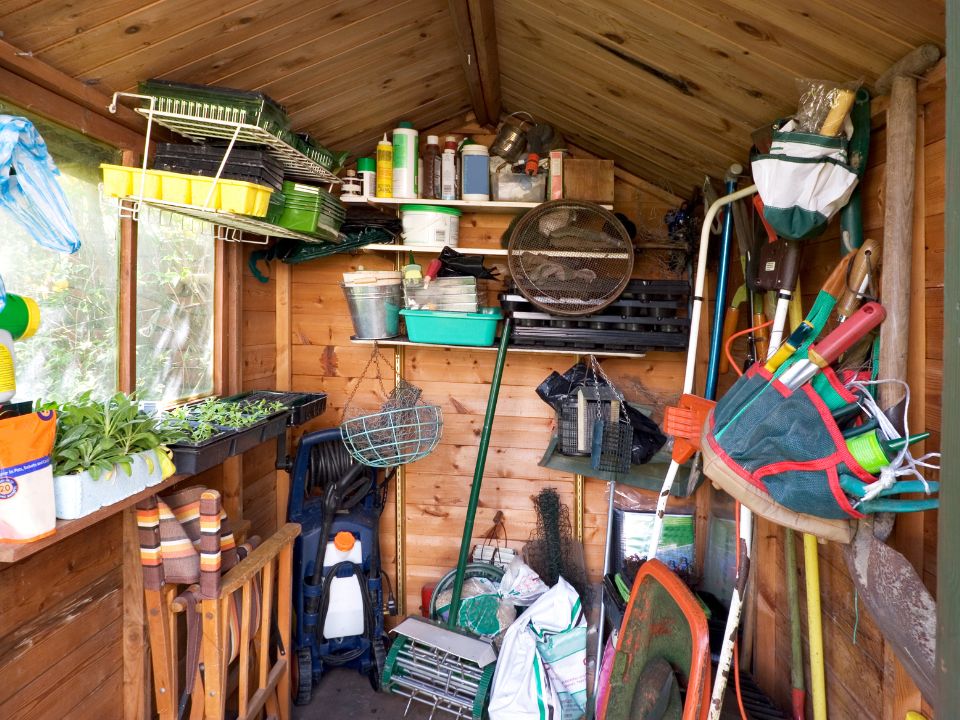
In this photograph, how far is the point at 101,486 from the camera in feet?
4.25

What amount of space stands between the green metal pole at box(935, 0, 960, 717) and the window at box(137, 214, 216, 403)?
1827mm

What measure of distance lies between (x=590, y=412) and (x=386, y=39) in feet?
4.79

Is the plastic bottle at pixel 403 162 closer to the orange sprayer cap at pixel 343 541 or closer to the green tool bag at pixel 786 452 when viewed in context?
the orange sprayer cap at pixel 343 541

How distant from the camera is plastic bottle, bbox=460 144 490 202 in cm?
248

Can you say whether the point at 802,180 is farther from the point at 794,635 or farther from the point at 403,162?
the point at 403,162

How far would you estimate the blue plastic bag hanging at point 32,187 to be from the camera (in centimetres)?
113

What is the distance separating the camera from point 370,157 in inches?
100

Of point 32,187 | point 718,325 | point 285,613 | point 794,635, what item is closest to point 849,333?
point 718,325

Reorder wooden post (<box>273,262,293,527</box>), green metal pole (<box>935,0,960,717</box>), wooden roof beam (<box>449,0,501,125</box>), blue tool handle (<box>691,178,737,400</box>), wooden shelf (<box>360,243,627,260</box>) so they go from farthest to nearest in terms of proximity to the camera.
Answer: wooden post (<box>273,262,293,527</box>), wooden shelf (<box>360,243,627,260</box>), blue tool handle (<box>691,178,737,400</box>), wooden roof beam (<box>449,0,501,125</box>), green metal pole (<box>935,0,960,717</box>)

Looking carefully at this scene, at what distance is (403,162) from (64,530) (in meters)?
1.74

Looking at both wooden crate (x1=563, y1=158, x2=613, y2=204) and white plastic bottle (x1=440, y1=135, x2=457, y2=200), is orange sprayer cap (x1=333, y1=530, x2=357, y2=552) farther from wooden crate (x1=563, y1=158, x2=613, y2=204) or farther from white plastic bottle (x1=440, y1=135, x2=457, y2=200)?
wooden crate (x1=563, y1=158, x2=613, y2=204)

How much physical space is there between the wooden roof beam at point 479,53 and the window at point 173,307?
1.07 meters

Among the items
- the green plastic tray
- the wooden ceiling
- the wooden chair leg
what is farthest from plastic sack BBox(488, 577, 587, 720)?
the wooden ceiling

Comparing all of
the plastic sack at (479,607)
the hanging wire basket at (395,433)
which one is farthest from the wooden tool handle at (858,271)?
the plastic sack at (479,607)
